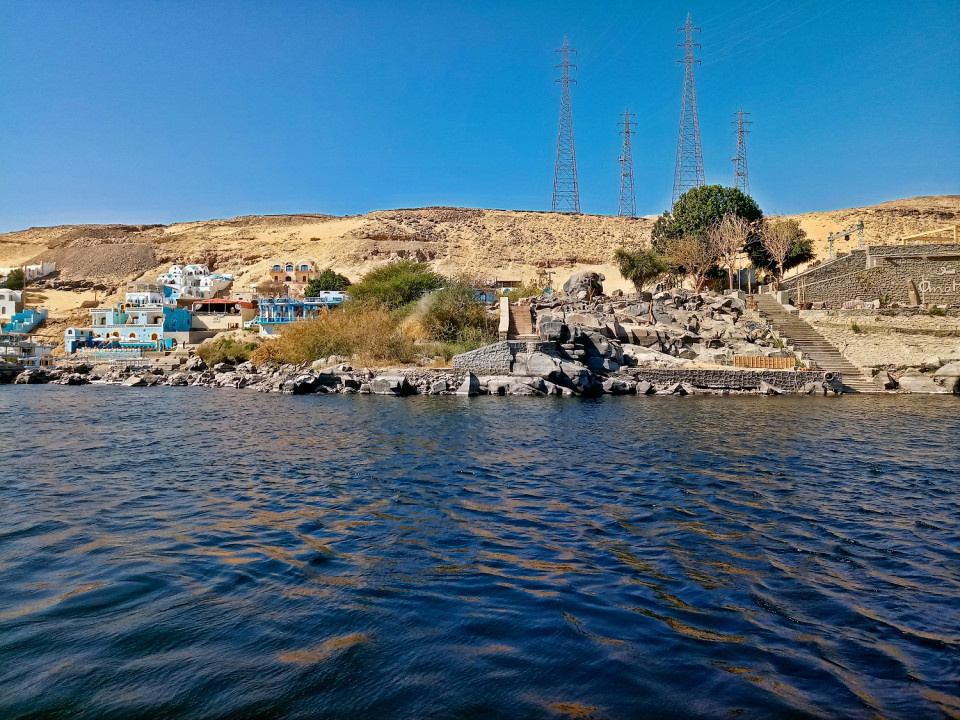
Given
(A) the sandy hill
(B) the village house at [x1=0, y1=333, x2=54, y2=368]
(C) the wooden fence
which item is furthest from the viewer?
(A) the sandy hill

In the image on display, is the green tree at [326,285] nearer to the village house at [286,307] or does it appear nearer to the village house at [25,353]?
the village house at [286,307]

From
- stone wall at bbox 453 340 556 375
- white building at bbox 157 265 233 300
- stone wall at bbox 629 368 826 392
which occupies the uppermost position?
white building at bbox 157 265 233 300

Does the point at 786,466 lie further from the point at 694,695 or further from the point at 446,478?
the point at 694,695

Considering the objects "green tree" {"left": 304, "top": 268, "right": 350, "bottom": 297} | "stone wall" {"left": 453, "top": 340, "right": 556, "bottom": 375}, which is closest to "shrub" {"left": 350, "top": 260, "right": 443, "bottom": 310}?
"green tree" {"left": 304, "top": 268, "right": 350, "bottom": 297}

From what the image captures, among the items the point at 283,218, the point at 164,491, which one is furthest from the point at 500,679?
the point at 283,218

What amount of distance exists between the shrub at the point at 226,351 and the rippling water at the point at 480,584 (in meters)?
28.0

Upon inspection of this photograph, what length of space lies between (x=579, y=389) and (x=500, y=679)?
21.5 m

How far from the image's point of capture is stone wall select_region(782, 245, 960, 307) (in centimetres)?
3509

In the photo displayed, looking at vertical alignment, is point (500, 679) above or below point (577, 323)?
below

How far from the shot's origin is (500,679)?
366 centimetres

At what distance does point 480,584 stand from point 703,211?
48589mm

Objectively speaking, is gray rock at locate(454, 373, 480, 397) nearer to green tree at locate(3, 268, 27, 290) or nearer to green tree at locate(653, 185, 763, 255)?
green tree at locate(653, 185, 763, 255)

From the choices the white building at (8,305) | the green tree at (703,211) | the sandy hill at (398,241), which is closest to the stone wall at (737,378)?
the green tree at (703,211)

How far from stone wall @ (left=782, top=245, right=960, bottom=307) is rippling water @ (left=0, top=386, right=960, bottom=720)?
28.8 metres
